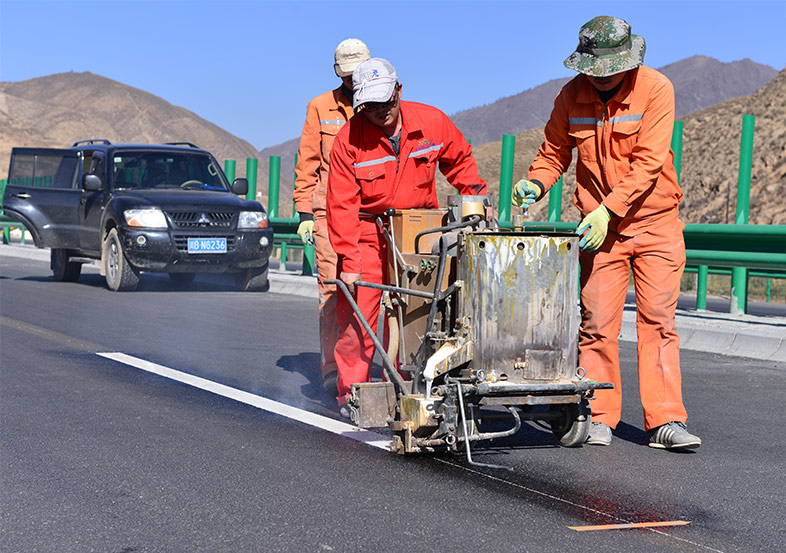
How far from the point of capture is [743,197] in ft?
36.7

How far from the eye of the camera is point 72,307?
12.7 m

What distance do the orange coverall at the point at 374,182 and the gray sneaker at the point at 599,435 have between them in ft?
4.48

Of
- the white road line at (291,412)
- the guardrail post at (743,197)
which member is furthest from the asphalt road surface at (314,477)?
the guardrail post at (743,197)

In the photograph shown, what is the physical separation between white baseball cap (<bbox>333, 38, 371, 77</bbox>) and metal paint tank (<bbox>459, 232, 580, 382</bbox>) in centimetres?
253

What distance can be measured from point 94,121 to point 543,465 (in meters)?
186

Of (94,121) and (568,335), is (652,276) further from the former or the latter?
(94,121)

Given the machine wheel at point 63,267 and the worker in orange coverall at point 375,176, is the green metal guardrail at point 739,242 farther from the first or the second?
the machine wheel at point 63,267

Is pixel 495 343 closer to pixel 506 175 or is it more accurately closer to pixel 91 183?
pixel 506 175

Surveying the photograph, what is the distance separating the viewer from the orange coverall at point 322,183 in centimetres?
729

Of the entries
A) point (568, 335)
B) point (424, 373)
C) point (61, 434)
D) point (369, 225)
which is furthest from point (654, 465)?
point (61, 434)

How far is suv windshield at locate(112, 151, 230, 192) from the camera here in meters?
15.7

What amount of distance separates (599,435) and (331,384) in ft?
6.55

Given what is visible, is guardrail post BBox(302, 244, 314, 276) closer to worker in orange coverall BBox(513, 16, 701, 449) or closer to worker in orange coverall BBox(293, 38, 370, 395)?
worker in orange coverall BBox(293, 38, 370, 395)

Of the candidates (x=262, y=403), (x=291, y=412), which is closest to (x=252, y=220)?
(x=262, y=403)
